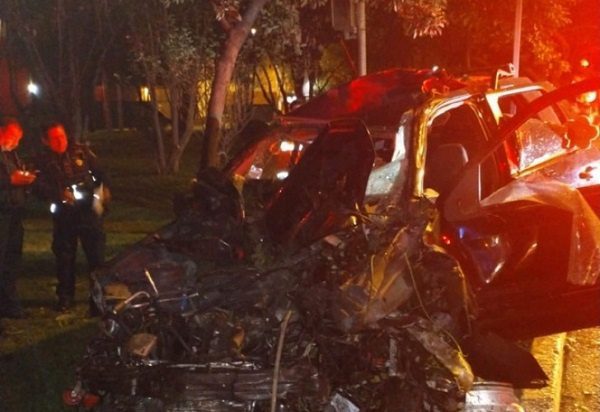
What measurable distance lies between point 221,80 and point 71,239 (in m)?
3.03

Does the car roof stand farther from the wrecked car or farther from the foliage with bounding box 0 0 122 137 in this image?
the foliage with bounding box 0 0 122 137

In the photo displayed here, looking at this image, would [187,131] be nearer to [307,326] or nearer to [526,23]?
[526,23]

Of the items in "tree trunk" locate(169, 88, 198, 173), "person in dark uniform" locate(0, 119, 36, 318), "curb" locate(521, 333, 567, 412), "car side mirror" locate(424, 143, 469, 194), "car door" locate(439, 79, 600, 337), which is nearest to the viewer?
"car door" locate(439, 79, 600, 337)

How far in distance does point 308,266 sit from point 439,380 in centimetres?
84

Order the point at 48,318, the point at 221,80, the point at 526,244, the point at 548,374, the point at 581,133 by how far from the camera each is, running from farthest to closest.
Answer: the point at 221,80 → the point at 48,318 → the point at 548,374 → the point at 581,133 → the point at 526,244

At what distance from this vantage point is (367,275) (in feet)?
12.6

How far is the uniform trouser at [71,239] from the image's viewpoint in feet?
23.7

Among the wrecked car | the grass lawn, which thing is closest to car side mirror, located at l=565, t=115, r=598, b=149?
the wrecked car

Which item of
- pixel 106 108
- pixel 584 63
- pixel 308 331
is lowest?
pixel 308 331

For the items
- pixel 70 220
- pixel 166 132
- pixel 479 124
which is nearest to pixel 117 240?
pixel 70 220

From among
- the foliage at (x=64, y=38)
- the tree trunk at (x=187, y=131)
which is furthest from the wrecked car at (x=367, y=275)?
the foliage at (x=64, y=38)

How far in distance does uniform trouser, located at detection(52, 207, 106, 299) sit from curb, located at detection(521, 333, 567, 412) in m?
3.81

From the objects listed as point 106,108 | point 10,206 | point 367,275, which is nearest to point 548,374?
point 367,275

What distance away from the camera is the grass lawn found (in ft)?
18.4
